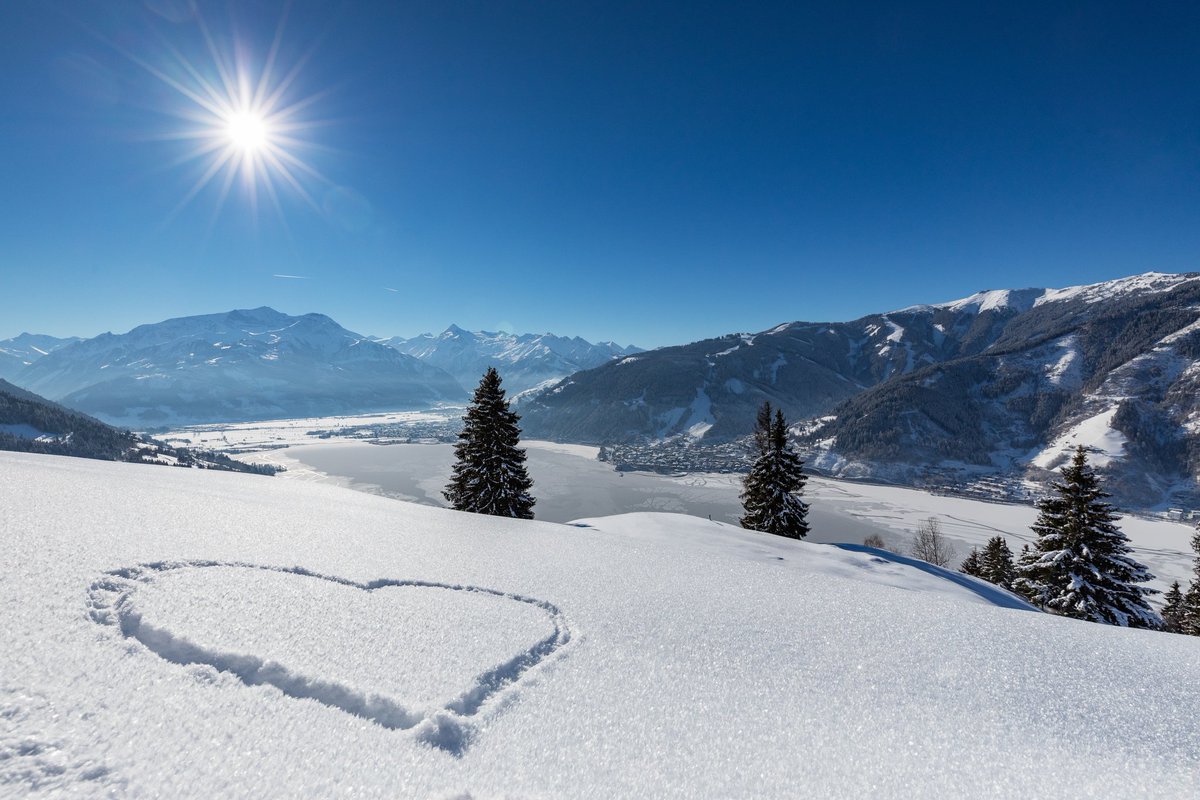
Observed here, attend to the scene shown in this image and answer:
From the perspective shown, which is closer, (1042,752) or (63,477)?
(1042,752)

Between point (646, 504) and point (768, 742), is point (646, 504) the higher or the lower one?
the lower one

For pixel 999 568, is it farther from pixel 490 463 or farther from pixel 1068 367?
pixel 1068 367

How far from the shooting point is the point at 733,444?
16062 cm

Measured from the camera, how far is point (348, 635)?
327 cm

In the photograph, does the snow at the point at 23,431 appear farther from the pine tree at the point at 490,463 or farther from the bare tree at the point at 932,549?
the bare tree at the point at 932,549

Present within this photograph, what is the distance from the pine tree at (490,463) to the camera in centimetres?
2214

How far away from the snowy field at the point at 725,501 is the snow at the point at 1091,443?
36.2 meters

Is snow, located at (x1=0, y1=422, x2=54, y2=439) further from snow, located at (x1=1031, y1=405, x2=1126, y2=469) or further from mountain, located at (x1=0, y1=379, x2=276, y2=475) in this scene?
snow, located at (x1=1031, y1=405, x2=1126, y2=469)

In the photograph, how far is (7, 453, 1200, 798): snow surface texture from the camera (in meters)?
2.07

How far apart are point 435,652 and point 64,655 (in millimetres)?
2039

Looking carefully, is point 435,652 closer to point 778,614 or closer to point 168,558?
point 168,558

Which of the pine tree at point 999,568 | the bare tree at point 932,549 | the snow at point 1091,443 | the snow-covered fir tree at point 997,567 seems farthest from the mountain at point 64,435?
the snow at point 1091,443

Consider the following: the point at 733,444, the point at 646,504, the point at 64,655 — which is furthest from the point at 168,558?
the point at 733,444

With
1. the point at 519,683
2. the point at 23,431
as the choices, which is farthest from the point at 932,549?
the point at 23,431
